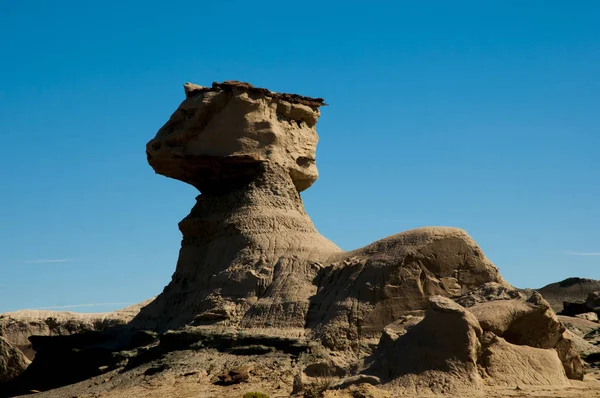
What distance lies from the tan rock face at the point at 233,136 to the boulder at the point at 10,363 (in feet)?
22.7

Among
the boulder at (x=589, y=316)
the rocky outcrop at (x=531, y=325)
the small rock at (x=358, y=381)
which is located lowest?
the small rock at (x=358, y=381)

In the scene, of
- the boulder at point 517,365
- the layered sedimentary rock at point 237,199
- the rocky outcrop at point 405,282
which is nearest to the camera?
the boulder at point 517,365

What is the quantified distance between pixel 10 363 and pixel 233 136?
949 cm

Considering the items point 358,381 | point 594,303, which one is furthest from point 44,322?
point 358,381

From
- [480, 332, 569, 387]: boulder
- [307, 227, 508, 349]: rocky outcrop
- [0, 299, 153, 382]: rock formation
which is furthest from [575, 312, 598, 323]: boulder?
[480, 332, 569, 387]: boulder

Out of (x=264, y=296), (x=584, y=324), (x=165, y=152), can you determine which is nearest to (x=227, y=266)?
(x=264, y=296)

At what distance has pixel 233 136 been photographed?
26.0 meters

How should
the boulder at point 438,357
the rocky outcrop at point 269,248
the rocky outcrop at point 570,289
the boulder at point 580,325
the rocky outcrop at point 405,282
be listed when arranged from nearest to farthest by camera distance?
the boulder at point 438,357
the rocky outcrop at point 405,282
the rocky outcrop at point 269,248
the boulder at point 580,325
the rocky outcrop at point 570,289

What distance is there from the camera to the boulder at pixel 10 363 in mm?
27859

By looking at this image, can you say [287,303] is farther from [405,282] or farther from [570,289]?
[570,289]

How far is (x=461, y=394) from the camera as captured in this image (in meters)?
16.1

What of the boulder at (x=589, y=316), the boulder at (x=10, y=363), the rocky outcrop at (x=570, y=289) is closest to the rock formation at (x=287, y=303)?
the boulder at (x=10, y=363)

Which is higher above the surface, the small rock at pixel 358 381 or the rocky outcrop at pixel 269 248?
the rocky outcrop at pixel 269 248

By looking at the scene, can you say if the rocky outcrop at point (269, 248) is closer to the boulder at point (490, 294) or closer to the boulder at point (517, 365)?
the boulder at point (490, 294)
